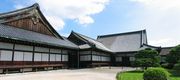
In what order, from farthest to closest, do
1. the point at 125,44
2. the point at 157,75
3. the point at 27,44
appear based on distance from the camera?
the point at 125,44, the point at 27,44, the point at 157,75

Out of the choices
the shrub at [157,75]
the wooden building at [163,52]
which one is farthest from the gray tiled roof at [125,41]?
the shrub at [157,75]

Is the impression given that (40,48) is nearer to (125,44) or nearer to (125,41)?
(125,44)

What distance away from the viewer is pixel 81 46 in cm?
3359

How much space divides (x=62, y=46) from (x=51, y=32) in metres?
3.50

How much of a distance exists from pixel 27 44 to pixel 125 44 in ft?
80.2

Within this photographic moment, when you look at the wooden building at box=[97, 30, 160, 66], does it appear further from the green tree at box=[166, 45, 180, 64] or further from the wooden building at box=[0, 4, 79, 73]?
the wooden building at box=[0, 4, 79, 73]

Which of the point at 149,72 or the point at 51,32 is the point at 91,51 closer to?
Answer: the point at 51,32

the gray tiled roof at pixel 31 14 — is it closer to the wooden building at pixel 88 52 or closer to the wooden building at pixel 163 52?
the wooden building at pixel 88 52

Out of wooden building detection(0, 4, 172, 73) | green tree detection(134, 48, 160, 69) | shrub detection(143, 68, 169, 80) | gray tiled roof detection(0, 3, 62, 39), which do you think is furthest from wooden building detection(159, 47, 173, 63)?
shrub detection(143, 68, 169, 80)

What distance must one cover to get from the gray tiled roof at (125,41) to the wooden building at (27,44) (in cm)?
1449

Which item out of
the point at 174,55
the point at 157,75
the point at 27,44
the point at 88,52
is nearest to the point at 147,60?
the point at 174,55

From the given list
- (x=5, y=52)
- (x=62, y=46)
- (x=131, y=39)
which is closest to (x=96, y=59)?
(x=62, y=46)

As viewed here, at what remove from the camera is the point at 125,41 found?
43562mm

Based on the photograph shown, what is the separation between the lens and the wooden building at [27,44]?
20.0 metres
